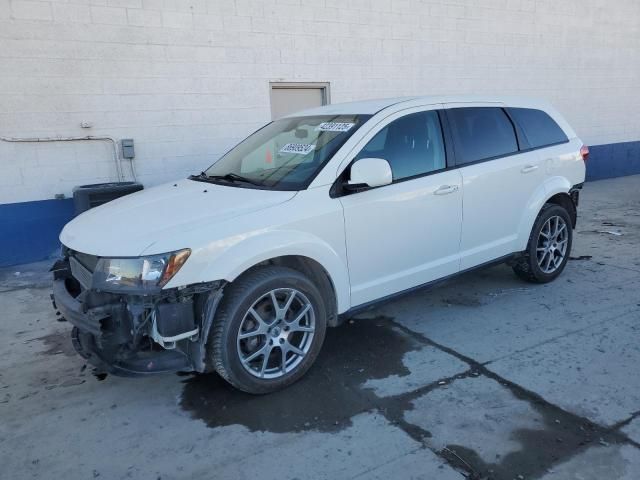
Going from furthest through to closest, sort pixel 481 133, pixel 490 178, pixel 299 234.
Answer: pixel 481 133, pixel 490 178, pixel 299 234

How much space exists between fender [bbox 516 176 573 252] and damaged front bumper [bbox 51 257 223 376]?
3.00 m

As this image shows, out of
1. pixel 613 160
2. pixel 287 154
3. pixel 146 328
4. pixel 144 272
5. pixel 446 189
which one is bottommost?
pixel 613 160

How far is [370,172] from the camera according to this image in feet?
11.3

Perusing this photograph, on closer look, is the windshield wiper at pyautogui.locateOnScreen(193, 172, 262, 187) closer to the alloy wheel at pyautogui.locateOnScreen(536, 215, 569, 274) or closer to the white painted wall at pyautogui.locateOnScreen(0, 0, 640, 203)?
the alloy wheel at pyautogui.locateOnScreen(536, 215, 569, 274)

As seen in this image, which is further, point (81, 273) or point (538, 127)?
point (538, 127)

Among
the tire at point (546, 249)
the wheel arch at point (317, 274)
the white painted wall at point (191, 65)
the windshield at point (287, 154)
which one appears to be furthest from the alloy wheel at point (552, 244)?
the white painted wall at point (191, 65)

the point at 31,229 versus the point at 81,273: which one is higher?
the point at 81,273

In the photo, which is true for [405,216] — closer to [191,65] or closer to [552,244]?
[552,244]

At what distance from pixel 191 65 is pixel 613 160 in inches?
419

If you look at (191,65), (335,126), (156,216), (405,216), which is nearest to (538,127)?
(405,216)

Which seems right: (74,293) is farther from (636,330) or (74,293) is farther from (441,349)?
(636,330)

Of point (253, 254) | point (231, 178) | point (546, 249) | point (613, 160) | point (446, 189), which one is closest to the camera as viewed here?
point (253, 254)

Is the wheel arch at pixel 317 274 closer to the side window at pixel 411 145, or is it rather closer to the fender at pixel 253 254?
the fender at pixel 253 254

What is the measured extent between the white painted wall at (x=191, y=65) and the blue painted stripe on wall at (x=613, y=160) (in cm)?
358
